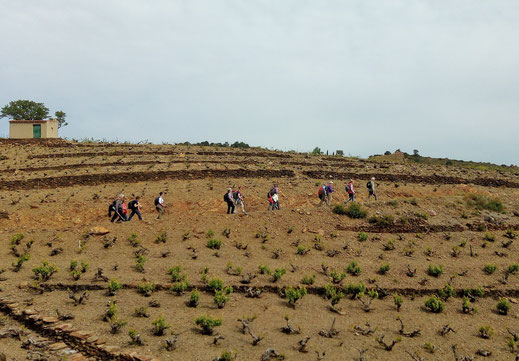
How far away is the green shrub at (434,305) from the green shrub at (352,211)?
6414mm

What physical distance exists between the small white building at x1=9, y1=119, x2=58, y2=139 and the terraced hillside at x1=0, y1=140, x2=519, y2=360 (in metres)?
21.5

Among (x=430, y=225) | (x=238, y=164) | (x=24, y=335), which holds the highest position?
(x=238, y=164)

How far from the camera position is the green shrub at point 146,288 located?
35.8 feet

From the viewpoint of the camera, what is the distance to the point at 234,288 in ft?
37.9

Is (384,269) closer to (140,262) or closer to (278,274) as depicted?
(278,274)

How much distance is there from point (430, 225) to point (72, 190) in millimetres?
21924

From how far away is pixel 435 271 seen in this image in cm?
1284

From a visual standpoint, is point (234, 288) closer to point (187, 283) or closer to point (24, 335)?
point (187, 283)

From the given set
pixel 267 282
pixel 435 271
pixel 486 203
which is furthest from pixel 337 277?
pixel 486 203

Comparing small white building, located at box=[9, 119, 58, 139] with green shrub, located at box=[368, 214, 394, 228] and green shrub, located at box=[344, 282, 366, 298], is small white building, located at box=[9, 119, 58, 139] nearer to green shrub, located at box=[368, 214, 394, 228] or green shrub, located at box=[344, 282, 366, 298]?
green shrub, located at box=[368, 214, 394, 228]

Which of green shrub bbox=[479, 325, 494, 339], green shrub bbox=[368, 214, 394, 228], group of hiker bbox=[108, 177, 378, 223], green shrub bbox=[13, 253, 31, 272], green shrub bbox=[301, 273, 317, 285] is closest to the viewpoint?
Answer: green shrub bbox=[479, 325, 494, 339]

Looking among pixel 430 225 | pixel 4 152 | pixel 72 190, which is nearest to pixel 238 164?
pixel 72 190

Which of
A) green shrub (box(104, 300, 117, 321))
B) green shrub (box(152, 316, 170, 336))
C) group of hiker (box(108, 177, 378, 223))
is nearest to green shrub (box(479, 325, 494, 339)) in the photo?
green shrub (box(152, 316, 170, 336))

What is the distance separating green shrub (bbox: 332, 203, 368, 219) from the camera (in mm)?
17266
